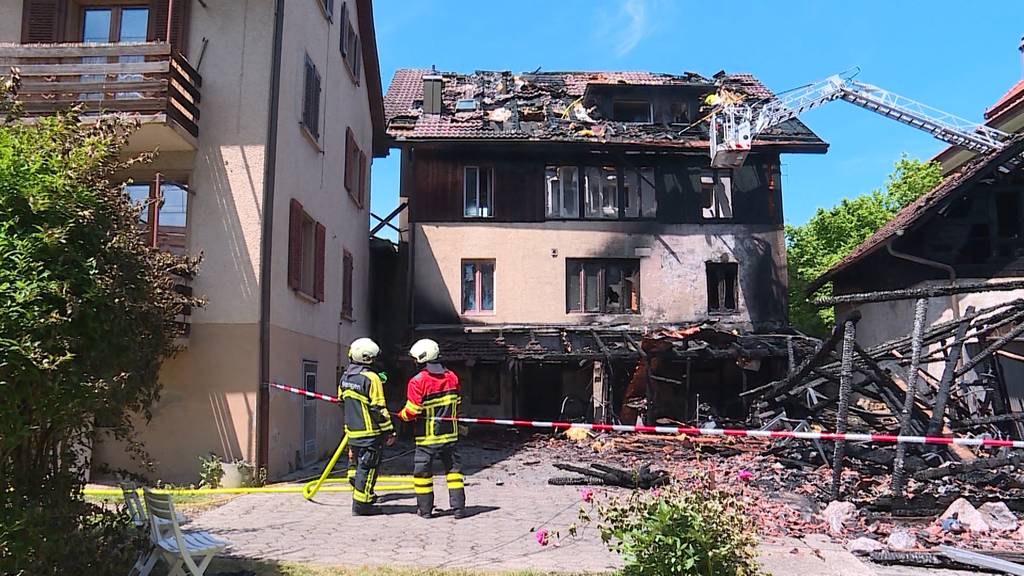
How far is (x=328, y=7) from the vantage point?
15.6 metres

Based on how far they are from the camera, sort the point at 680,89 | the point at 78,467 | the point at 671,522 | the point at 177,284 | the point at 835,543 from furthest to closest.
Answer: the point at 680,89, the point at 177,284, the point at 835,543, the point at 78,467, the point at 671,522

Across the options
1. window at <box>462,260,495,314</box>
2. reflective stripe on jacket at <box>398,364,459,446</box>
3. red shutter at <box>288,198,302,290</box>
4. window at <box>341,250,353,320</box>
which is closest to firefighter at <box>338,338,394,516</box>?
reflective stripe on jacket at <box>398,364,459,446</box>

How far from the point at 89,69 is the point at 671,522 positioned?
10.4 meters

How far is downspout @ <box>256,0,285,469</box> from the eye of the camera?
434 inches

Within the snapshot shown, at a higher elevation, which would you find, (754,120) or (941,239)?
(754,120)

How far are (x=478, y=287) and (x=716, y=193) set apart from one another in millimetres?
7621

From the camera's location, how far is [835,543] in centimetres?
752

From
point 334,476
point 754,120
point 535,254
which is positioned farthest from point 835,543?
point 754,120

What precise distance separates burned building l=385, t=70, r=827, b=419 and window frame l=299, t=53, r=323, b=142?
6.76 metres

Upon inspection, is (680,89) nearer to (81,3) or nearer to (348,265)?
(348,265)

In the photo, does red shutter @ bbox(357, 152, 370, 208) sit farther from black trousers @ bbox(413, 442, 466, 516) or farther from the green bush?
the green bush

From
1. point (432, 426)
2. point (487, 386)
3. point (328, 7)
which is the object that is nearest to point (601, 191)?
point (487, 386)

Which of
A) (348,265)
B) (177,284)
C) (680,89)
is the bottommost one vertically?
(177,284)

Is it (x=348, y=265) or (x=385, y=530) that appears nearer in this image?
(x=385, y=530)
